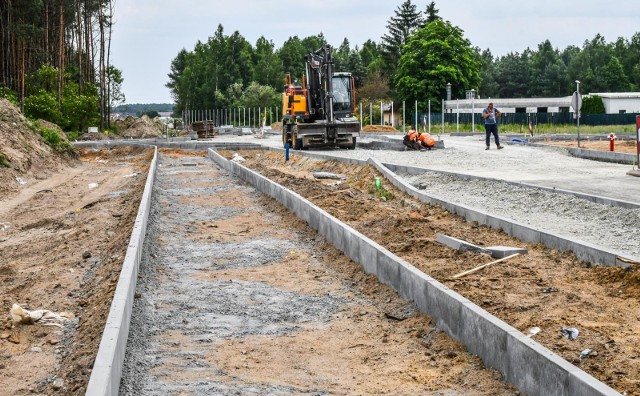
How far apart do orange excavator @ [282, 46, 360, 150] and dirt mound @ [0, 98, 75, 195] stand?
952 centimetres

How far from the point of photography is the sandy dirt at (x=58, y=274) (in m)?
7.20

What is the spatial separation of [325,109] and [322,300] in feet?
84.8

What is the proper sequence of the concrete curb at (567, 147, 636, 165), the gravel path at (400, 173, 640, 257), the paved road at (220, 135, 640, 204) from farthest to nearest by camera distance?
the concrete curb at (567, 147, 636, 165) < the paved road at (220, 135, 640, 204) < the gravel path at (400, 173, 640, 257)

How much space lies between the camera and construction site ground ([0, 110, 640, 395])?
22.5 ft

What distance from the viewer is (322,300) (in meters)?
9.68

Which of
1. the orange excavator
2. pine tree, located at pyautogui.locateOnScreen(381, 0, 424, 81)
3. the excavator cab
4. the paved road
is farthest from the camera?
pine tree, located at pyautogui.locateOnScreen(381, 0, 424, 81)

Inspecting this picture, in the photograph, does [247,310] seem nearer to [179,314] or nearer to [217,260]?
[179,314]

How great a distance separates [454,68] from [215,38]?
64920mm

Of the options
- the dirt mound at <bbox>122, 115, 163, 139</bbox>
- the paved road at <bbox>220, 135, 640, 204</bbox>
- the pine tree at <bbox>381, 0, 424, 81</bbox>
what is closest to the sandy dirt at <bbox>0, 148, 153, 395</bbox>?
the paved road at <bbox>220, 135, 640, 204</bbox>

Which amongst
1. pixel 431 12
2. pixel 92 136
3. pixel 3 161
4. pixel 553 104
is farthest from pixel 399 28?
pixel 3 161

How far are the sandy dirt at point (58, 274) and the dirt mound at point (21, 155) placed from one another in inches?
111

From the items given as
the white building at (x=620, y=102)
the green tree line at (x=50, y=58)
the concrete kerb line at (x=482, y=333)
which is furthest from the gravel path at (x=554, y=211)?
the white building at (x=620, y=102)

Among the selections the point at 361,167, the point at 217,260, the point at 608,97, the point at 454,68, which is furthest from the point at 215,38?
the point at 217,260

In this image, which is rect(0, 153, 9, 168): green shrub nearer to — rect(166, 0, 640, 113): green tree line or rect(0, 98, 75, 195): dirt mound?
rect(0, 98, 75, 195): dirt mound
